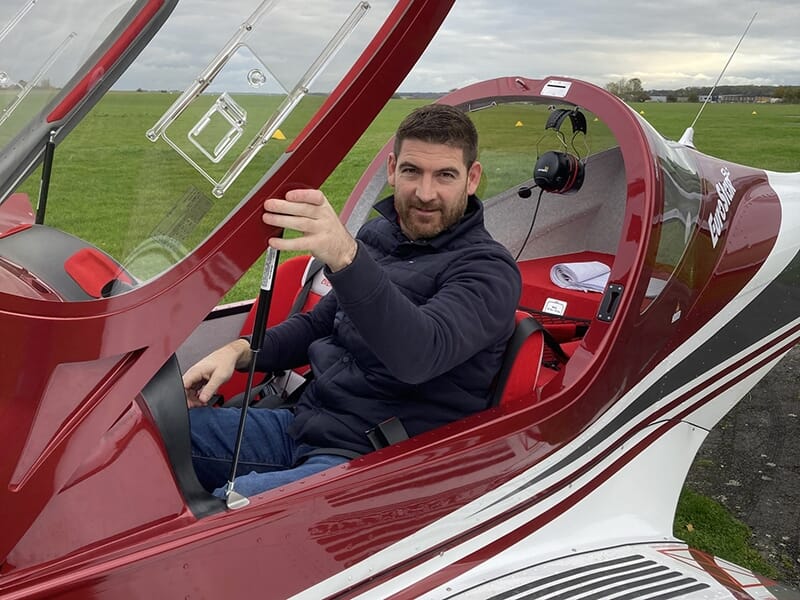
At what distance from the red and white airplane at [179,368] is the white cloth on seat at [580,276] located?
98 centimetres

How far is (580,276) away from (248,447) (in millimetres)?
1811

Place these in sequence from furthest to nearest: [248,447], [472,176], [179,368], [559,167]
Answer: [559,167], [472,176], [248,447], [179,368]

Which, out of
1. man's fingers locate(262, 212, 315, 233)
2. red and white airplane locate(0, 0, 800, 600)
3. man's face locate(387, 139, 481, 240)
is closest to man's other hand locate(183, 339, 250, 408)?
red and white airplane locate(0, 0, 800, 600)

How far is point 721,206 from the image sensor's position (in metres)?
2.61

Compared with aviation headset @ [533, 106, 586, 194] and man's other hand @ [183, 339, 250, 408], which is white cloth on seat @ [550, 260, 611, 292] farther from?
man's other hand @ [183, 339, 250, 408]

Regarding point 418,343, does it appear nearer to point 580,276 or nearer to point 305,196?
point 305,196

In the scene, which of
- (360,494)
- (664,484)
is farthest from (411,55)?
(664,484)

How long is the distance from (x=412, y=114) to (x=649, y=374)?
1.04m

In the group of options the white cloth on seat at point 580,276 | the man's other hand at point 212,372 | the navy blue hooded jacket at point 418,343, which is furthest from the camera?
the white cloth on seat at point 580,276

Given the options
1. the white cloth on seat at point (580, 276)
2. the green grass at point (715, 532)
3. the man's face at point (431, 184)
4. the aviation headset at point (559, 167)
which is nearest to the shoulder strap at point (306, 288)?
the man's face at point (431, 184)

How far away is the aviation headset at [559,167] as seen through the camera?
2.97 meters

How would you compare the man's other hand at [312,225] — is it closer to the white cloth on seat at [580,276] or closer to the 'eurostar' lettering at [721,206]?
the 'eurostar' lettering at [721,206]

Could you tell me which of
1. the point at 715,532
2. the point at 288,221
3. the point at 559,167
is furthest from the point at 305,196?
the point at 715,532

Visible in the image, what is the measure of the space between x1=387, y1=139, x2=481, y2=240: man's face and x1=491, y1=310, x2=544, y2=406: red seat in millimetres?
355
